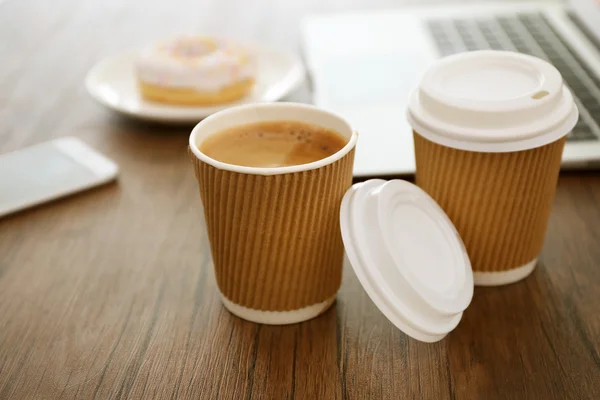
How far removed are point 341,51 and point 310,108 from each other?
1.80 ft

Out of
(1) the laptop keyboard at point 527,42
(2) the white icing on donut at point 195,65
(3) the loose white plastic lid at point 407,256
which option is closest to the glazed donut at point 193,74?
(2) the white icing on donut at point 195,65

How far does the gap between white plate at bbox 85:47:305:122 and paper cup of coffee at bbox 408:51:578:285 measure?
0.42m

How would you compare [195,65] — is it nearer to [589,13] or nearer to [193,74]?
[193,74]

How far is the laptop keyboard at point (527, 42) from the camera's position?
96 cm

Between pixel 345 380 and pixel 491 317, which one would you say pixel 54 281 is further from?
pixel 491 317

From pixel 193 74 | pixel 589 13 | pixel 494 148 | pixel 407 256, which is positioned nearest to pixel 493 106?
pixel 494 148

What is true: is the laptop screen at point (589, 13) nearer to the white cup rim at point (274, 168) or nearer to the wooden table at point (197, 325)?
the wooden table at point (197, 325)

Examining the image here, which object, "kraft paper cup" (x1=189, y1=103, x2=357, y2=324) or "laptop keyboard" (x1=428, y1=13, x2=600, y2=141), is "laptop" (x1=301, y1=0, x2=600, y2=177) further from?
"kraft paper cup" (x1=189, y1=103, x2=357, y2=324)

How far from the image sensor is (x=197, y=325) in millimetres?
642

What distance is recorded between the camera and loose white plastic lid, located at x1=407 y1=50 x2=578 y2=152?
579mm

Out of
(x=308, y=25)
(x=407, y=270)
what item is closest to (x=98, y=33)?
(x=308, y=25)

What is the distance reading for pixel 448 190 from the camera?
0.65 meters

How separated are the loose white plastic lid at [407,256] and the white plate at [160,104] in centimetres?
43

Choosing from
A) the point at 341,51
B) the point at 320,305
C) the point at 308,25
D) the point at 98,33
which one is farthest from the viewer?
the point at 98,33
